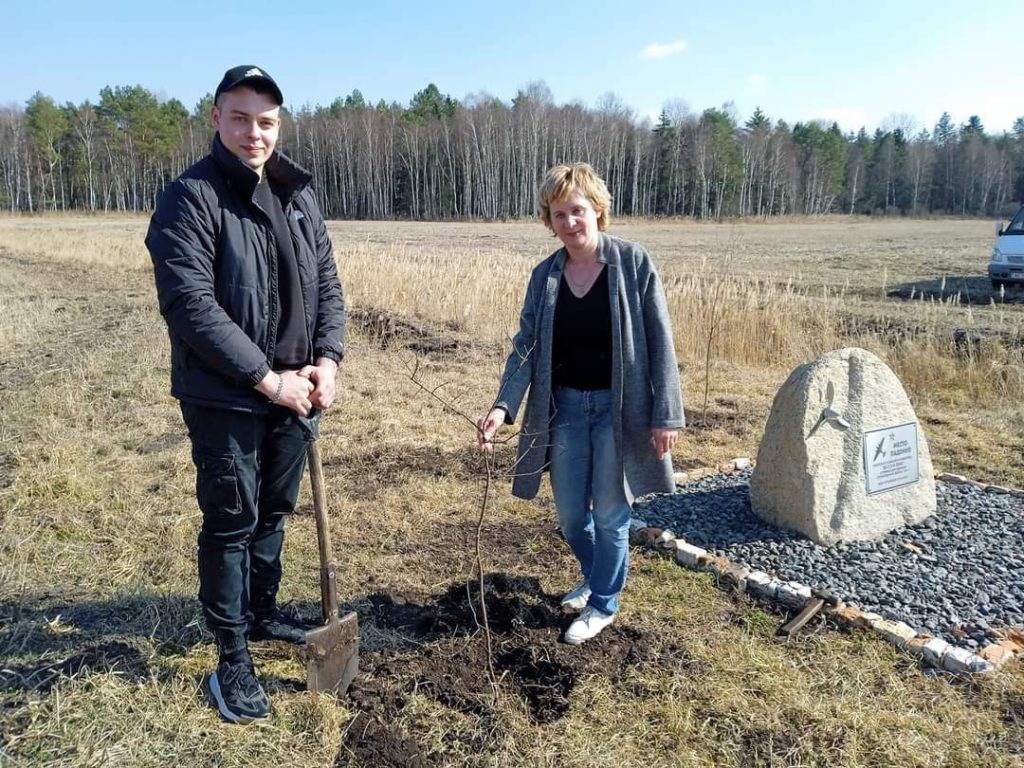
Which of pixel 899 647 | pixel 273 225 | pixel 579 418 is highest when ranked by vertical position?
pixel 273 225

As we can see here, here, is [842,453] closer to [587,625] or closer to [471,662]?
[587,625]

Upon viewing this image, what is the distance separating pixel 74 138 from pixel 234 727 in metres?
69.6

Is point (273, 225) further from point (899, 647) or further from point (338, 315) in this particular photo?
point (899, 647)

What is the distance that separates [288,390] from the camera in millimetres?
2396

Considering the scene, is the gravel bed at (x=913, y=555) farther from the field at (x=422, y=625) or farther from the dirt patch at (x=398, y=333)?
the dirt patch at (x=398, y=333)

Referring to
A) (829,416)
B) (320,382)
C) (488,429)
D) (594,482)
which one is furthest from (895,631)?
(320,382)

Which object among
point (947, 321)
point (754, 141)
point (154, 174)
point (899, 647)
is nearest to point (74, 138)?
point (154, 174)

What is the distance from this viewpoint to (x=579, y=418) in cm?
304

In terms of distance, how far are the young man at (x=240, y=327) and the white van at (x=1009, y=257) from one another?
16902 mm

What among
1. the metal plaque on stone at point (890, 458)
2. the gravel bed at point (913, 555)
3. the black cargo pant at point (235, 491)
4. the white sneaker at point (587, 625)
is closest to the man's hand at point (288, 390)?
the black cargo pant at point (235, 491)

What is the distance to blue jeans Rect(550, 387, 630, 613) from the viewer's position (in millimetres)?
2992

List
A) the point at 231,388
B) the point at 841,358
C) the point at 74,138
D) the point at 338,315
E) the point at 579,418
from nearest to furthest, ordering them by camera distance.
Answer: the point at 231,388 → the point at 338,315 → the point at 579,418 → the point at 841,358 → the point at 74,138

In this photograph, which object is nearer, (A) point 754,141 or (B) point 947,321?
(B) point 947,321

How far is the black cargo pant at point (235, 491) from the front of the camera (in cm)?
240
